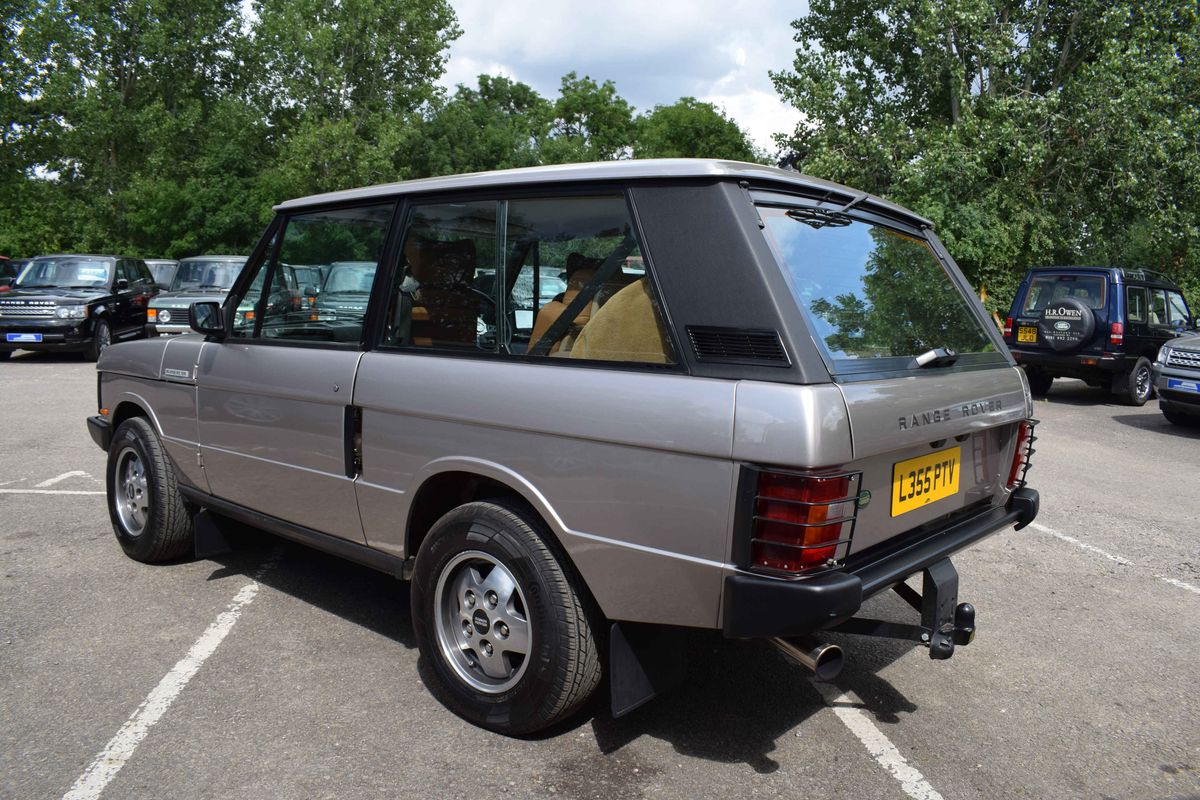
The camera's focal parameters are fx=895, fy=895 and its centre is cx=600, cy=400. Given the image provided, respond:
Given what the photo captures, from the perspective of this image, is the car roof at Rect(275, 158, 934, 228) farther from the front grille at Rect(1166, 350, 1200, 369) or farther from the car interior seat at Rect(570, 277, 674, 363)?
the front grille at Rect(1166, 350, 1200, 369)

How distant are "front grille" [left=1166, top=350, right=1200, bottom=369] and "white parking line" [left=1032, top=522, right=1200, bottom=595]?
5824 mm

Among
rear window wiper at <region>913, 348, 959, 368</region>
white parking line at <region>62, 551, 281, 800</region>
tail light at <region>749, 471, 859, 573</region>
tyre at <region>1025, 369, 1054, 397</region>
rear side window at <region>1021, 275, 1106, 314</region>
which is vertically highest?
rear side window at <region>1021, 275, 1106, 314</region>

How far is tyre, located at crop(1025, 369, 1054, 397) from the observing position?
46.8 ft

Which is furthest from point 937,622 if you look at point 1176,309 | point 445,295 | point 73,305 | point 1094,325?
point 73,305

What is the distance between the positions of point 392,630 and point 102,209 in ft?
112

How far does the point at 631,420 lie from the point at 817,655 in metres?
0.87

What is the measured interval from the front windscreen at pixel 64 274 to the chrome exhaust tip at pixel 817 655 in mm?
17541

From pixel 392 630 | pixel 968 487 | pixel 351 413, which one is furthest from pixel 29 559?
pixel 968 487

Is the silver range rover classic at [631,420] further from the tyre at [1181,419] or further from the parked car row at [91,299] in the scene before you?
the parked car row at [91,299]

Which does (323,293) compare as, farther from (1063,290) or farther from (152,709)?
(1063,290)

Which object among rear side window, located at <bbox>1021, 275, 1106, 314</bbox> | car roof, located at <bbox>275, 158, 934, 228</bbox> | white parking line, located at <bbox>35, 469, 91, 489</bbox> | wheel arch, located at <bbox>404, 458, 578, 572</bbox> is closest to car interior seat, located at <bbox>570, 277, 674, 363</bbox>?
car roof, located at <bbox>275, 158, 934, 228</bbox>

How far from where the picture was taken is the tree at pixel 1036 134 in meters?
18.5

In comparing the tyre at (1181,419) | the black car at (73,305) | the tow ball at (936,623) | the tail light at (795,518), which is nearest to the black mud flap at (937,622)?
the tow ball at (936,623)

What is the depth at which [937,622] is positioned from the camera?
2961mm
